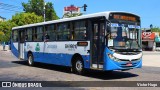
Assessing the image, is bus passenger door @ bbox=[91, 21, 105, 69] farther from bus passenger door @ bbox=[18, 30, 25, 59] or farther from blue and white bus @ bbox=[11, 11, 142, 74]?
bus passenger door @ bbox=[18, 30, 25, 59]

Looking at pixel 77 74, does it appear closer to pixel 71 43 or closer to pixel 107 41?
pixel 71 43

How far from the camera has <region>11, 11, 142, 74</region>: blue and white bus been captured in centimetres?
1437

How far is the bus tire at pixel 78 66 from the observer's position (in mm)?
16106

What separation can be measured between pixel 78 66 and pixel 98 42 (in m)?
2.10

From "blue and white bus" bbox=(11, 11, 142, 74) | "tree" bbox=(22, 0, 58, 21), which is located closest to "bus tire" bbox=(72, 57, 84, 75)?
"blue and white bus" bbox=(11, 11, 142, 74)

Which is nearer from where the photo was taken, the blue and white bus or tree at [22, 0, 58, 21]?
the blue and white bus

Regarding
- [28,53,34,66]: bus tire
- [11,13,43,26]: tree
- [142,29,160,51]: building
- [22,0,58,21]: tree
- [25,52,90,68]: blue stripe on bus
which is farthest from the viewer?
[22,0,58,21]: tree

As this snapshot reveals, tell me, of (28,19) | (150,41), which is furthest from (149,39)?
(28,19)

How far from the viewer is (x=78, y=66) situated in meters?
16.4

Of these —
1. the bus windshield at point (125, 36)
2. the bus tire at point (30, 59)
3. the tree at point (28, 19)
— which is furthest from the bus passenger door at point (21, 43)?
the tree at point (28, 19)

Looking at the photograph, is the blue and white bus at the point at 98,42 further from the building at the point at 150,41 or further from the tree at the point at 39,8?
the tree at the point at 39,8

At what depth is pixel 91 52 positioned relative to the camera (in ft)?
50.2

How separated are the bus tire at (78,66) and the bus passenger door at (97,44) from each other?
3.31ft

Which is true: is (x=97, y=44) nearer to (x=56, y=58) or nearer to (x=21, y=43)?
(x=56, y=58)
